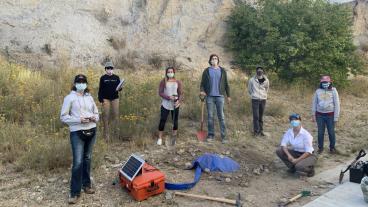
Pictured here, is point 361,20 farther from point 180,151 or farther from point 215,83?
point 180,151

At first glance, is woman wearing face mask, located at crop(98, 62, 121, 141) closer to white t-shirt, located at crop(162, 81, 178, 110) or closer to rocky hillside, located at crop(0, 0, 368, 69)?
white t-shirt, located at crop(162, 81, 178, 110)

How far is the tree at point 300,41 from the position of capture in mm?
14750

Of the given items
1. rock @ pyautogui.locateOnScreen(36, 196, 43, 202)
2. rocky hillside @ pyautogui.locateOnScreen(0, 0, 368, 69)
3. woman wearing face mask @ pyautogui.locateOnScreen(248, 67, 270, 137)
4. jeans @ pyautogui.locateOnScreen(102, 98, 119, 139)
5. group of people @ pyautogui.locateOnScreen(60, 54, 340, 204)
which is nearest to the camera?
group of people @ pyautogui.locateOnScreen(60, 54, 340, 204)

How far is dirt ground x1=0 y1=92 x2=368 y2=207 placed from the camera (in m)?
6.06

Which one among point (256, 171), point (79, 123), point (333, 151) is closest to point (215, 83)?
point (256, 171)

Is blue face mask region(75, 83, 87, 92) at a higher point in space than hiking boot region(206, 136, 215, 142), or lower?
higher

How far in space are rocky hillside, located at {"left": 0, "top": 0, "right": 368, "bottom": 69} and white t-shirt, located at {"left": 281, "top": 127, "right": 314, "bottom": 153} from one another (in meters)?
8.15

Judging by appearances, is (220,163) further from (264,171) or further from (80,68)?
(80,68)

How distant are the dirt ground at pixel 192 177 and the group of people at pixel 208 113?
275 millimetres

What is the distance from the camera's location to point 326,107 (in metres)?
8.38

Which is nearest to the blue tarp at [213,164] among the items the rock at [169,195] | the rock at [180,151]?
the rock at [180,151]

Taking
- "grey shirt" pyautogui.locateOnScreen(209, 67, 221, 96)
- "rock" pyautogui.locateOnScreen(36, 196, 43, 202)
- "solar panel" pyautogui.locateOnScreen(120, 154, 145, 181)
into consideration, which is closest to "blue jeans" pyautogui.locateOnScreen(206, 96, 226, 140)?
"grey shirt" pyautogui.locateOnScreen(209, 67, 221, 96)

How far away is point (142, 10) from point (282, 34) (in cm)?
566

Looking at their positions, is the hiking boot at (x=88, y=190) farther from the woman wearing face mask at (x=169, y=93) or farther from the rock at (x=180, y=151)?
the woman wearing face mask at (x=169, y=93)
